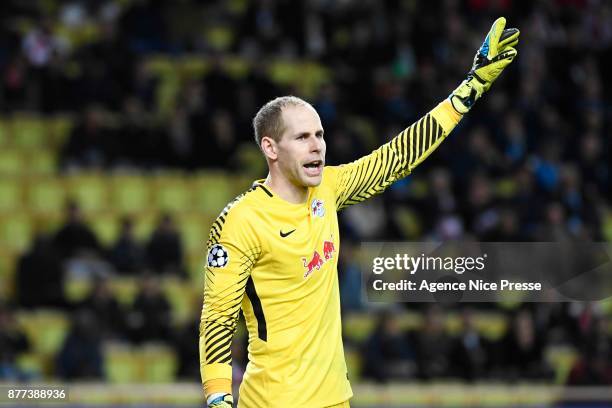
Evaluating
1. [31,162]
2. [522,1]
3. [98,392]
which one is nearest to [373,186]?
[98,392]

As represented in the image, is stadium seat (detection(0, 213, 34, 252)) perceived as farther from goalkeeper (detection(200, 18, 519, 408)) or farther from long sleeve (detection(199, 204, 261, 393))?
long sleeve (detection(199, 204, 261, 393))

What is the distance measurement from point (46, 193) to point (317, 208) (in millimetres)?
9199

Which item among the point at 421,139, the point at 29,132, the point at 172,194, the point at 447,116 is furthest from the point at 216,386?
the point at 29,132

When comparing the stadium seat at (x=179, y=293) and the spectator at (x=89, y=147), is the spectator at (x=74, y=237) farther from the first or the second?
the spectator at (x=89, y=147)

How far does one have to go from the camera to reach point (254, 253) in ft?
16.0

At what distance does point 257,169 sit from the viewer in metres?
14.5

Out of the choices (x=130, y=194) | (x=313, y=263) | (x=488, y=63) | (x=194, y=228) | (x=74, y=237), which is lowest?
(x=313, y=263)

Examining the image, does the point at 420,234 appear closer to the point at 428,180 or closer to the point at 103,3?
the point at 428,180

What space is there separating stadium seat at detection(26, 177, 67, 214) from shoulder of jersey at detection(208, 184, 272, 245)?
9.02 meters

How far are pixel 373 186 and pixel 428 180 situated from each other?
9237mm

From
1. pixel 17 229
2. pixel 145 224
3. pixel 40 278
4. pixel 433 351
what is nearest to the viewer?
pixel 433 351

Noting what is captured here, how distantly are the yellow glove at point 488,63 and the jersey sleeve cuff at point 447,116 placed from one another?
20 mm

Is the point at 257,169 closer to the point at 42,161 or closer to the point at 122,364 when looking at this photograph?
the point at 42,161

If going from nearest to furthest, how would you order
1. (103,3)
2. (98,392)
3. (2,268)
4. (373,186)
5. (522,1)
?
(373,186), (98,392), (2,268), (103,3), (522,1)
